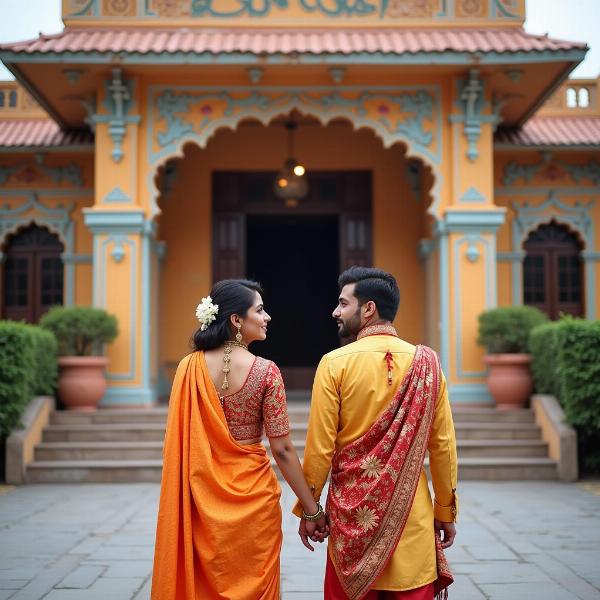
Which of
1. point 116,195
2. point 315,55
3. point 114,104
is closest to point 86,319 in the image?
point 116,195

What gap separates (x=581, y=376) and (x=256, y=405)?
232 inches

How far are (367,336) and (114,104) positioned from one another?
8499 millimetres

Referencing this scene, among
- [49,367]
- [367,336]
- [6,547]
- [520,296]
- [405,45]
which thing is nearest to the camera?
[367,336]

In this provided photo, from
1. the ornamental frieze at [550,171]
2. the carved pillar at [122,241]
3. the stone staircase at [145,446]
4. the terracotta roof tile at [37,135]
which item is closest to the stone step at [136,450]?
the stone staircase at [145,446]

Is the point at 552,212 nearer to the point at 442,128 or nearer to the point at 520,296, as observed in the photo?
the point at 520,296

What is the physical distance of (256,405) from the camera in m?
3.45

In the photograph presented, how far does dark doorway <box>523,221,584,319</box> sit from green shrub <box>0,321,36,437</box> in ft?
26.2

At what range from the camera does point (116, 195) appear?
1084cm

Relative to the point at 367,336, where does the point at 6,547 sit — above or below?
below

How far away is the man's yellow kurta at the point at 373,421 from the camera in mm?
3127

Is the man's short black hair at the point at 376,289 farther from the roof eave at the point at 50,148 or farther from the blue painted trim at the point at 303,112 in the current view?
the roof eave at the point at 50,148

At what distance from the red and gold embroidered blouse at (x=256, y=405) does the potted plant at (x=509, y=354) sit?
7119 mm

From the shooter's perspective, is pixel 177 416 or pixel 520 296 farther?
pixel 520 296

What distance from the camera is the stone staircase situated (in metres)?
8.70
